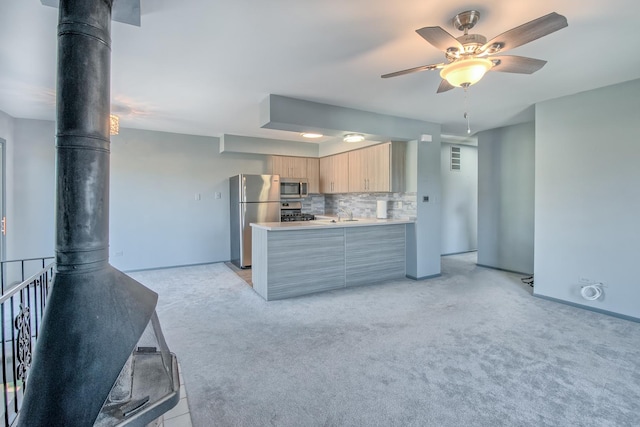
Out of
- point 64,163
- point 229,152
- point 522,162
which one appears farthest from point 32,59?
point 522,162

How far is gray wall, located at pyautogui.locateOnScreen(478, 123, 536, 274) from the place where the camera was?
16.1ft

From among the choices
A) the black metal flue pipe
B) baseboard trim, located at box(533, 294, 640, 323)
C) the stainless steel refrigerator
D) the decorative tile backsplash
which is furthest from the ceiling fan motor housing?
the stainless steel refrigerator

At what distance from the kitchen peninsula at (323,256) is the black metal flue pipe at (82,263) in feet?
7.82

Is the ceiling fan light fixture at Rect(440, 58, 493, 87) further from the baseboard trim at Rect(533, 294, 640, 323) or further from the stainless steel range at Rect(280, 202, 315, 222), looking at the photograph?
the stainless steel range at Rect(280, 202, 315, 222)

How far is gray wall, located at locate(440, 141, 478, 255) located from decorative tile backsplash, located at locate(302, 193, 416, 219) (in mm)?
1807

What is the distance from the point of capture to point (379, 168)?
16.1ft

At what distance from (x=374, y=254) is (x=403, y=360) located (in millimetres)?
2225

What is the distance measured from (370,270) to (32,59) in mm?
4177

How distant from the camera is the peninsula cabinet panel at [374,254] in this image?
4308 mm

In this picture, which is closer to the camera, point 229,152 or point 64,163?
point 64,163

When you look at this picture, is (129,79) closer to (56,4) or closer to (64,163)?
(56,4)

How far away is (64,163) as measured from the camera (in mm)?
1241

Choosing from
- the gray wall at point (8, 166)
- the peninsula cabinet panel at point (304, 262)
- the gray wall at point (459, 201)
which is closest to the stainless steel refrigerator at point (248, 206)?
the peninsula cabinet panel at point (304, 262)

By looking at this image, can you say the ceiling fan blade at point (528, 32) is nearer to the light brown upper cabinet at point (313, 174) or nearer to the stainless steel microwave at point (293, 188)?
the stainless steel microwave at point (293, 188)
